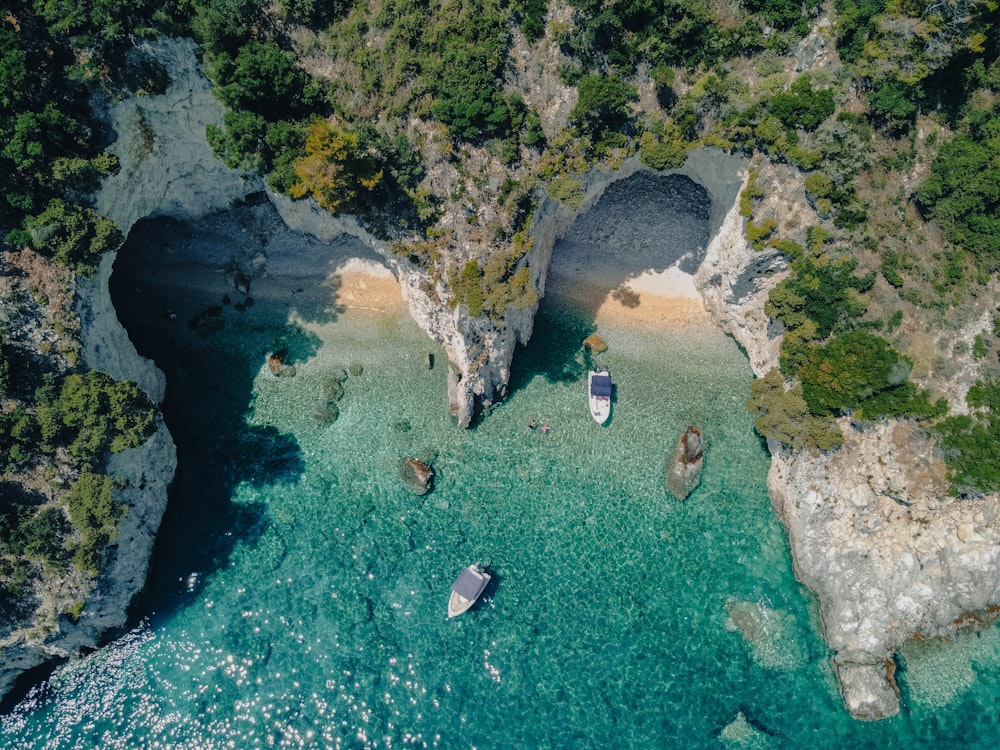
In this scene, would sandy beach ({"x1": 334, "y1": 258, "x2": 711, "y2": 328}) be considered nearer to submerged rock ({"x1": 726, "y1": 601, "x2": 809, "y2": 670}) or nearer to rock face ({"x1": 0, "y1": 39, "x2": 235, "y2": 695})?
rock face ({"x1": 0, "y1": 39, "x2": 235, "y2": 695})

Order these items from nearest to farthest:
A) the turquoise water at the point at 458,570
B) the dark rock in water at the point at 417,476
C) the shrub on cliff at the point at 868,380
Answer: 1. the shrub on cliff at the point at 868,380
2. the turquoise water at the point at 458,570
3. the dark rock in water at the point at 417,476

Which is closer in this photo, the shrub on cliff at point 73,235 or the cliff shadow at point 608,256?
the shrub on cliff at point 73,235

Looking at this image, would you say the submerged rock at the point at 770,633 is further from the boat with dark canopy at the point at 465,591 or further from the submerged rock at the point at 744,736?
the boat with dark canopy at the point at 465,591

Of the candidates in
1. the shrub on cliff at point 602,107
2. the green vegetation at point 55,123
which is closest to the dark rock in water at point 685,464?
the shrub on cliff at point 602,107

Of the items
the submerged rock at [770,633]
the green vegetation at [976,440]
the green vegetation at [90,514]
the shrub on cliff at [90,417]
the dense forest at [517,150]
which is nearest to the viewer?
the dense forest at [517,150]

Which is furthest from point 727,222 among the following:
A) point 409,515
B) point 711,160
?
point 409,515

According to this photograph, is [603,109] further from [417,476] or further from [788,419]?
[417,476]

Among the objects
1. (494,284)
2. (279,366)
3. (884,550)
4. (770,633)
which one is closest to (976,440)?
(884,550)
